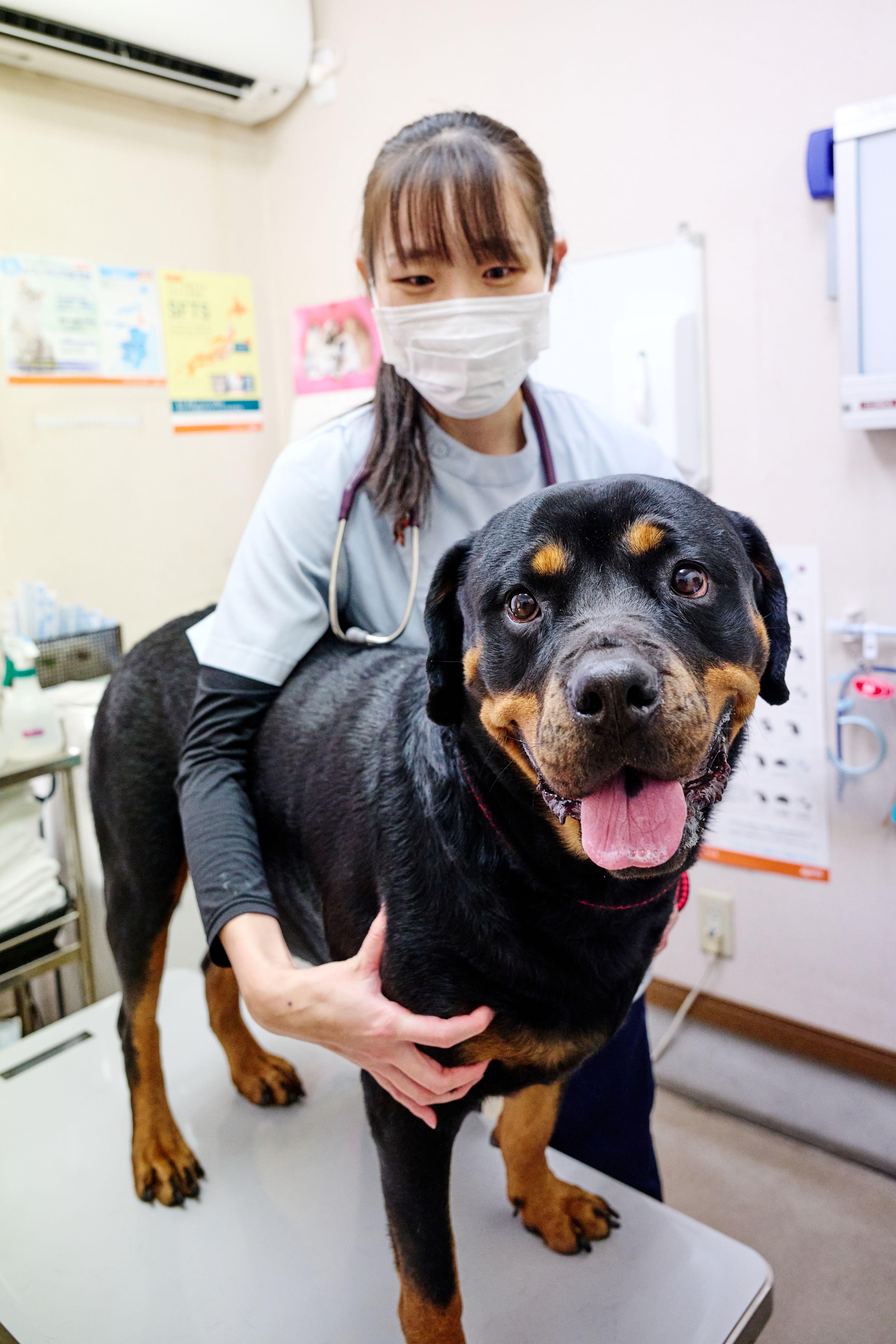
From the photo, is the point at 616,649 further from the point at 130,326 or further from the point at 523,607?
the point at 130,326

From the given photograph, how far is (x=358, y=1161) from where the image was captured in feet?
4.21

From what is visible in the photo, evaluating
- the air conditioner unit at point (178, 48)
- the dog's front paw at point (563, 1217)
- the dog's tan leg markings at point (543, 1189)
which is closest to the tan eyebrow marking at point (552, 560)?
the dog's tan leg markings at point (543, 1189)

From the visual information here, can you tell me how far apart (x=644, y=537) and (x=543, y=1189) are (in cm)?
82

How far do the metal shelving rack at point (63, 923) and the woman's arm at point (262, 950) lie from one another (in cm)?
105

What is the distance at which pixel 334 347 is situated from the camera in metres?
3.04

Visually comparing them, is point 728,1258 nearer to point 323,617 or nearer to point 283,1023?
point 283,1023

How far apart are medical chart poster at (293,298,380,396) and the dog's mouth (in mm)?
2380

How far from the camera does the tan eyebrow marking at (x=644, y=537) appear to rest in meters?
0.85

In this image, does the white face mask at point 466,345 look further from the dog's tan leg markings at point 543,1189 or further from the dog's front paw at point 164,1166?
the dog's front paw at point 164,1166

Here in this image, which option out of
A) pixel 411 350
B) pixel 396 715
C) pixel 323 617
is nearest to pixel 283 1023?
pixel 396 715

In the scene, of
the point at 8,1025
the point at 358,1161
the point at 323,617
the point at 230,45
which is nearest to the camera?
the point at 323,617

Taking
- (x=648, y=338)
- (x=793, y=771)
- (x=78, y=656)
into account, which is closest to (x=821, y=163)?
(x=648, y=338)

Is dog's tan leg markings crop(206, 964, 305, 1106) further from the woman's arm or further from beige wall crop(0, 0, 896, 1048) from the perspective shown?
beige wall crop(0, 0, 896, 1048)

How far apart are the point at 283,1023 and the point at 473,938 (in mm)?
213
